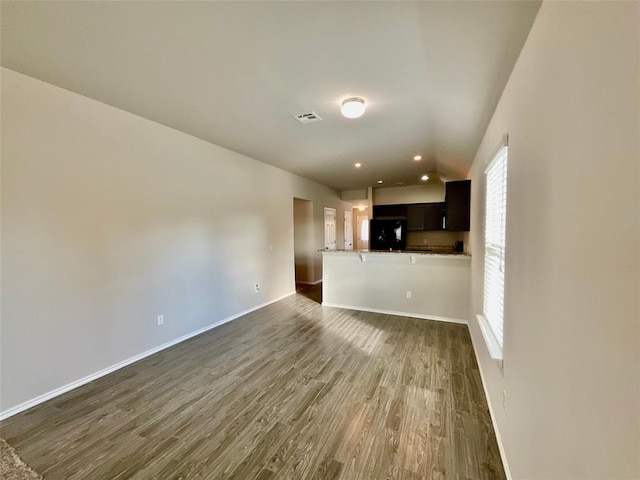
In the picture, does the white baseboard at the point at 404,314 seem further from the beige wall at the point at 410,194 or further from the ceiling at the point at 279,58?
the beige wall at the point at 410,194

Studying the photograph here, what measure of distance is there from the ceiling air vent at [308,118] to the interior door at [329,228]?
4.67m

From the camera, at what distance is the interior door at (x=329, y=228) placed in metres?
7.80

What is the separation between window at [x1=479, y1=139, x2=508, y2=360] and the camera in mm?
2047

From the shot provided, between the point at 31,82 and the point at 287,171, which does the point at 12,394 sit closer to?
the point at 31,82

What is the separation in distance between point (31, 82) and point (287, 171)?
391cm

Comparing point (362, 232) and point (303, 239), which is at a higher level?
point (362, 232)

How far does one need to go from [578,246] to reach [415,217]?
21.0 ft

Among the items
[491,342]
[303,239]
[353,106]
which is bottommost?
[491,342]

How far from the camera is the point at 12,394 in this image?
86.0 inches

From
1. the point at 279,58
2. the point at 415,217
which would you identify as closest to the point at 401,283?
the point at 415,217

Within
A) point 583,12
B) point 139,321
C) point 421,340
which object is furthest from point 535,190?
point 139,321

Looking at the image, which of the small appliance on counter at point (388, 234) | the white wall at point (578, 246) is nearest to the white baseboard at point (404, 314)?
the small appliance on counter at point (388, 234)

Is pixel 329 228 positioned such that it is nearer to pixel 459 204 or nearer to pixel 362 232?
pixel 362 232

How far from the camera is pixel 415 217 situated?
7.03 metres
